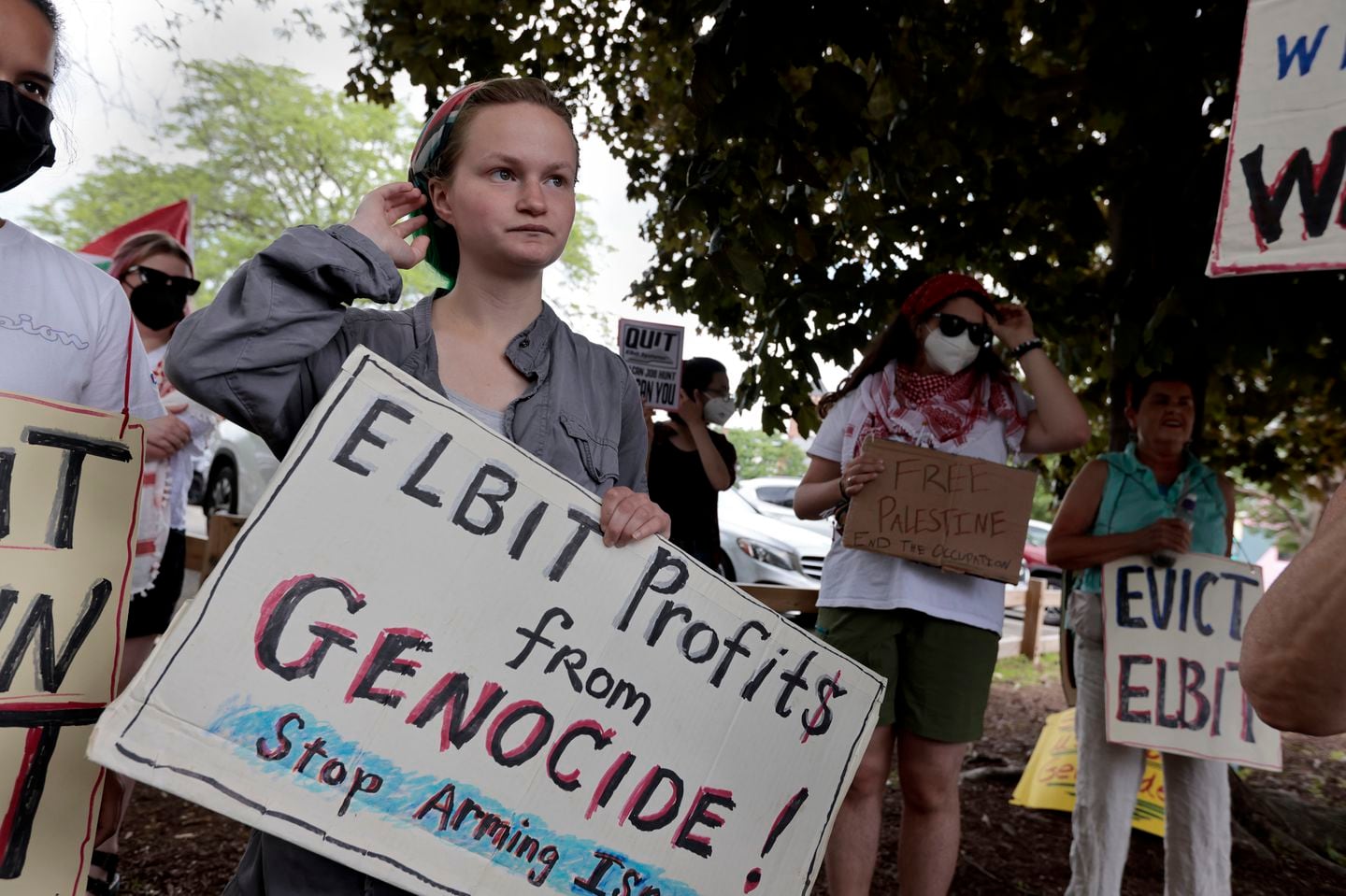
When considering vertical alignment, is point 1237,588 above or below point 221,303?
above

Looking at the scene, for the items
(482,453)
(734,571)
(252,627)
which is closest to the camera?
(252,627)

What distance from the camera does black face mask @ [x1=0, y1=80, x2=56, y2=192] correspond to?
1.67 meters

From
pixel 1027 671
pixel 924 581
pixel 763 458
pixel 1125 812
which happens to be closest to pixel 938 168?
pixel 924 581

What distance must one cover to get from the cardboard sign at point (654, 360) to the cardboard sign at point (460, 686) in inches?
118

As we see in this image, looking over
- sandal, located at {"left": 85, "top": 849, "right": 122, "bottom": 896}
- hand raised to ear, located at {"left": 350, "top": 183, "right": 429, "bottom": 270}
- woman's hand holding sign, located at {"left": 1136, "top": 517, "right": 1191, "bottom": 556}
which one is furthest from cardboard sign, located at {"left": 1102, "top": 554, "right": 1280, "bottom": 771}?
sandal, located at {"left": 85, "top": 849, "right": 122, "bottom": 896}

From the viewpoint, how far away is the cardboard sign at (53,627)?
5.30ft

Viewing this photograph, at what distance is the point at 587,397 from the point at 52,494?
0.84 metres

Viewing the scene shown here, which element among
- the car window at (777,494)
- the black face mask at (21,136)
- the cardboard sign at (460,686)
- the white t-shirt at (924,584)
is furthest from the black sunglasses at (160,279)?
the car window at (777,494)

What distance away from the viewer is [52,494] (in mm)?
1695

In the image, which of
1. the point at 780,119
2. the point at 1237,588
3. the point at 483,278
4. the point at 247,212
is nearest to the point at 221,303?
the point at 483,278

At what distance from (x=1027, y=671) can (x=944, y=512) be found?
761 cm

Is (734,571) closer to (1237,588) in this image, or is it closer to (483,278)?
(1237,588)

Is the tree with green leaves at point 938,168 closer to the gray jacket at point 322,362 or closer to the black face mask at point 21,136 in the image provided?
the gray jacket at point 322,362

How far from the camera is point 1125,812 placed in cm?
339
